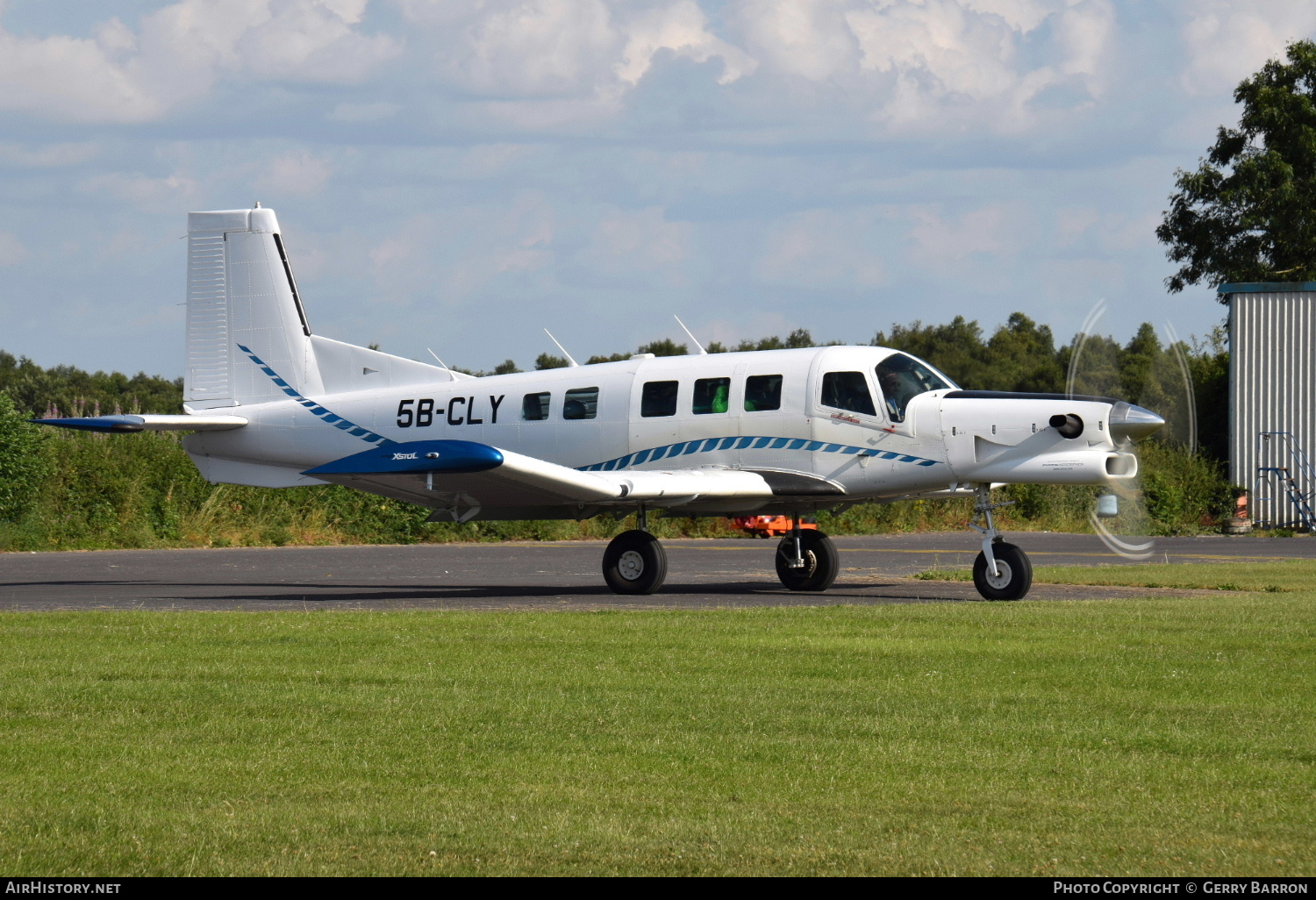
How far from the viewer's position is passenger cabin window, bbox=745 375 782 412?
58.0 feet

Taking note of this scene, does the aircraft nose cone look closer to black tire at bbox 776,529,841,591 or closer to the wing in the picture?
the wing

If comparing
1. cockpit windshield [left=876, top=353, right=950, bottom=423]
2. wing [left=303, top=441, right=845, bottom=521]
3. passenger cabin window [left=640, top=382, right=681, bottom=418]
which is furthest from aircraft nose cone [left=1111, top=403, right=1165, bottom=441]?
passenger cabin window [left=640, top=382, right=681, bottom=418]

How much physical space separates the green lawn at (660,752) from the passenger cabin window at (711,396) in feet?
20.1

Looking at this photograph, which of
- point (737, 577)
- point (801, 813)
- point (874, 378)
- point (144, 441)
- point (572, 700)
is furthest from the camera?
point (144, 441)

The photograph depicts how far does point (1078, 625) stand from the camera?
12.6 meters

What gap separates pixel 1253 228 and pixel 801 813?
48.5m

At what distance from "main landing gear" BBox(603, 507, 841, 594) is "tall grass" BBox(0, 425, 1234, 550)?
951 cm

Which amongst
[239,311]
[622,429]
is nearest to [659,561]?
[622,429]

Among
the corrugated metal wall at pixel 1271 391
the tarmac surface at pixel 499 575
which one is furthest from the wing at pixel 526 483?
the corrugated metal wall at pixel 1271 391

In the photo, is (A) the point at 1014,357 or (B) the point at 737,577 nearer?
(B) the point at 737,577

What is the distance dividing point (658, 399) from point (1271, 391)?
26.1 meters

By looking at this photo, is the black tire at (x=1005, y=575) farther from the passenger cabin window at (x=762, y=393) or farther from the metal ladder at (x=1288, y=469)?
the metal ladder at (x=1288, y=469)

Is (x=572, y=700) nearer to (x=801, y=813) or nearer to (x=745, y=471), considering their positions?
(x=801, y=813)

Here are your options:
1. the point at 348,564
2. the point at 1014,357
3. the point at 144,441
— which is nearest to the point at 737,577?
the point at 348,564
